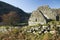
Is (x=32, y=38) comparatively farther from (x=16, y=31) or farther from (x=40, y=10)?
(x=40, y=10)

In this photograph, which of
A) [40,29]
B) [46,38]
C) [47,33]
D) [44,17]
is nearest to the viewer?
[46,38]

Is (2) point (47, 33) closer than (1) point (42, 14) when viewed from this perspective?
Yes

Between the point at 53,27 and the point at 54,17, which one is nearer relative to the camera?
the point at 53,27

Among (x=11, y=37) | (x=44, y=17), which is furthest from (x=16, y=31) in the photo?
(x=44, y=17)

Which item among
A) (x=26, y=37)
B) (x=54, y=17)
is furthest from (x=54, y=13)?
(x=26, y=37)

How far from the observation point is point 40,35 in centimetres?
2161

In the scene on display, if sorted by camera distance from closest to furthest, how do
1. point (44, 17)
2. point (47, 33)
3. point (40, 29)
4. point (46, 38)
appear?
point (46, 38) < point (47, 33) < point (40, 29) < point (44, 17)

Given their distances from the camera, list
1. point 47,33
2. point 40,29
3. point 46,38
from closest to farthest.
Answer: point 46,38
point 47,33
point 40,29

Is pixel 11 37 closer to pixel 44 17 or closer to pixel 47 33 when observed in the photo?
pixel 47 33

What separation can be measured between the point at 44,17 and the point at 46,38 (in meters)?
6.90

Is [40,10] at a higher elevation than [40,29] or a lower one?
higher

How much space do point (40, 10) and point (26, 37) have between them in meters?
7.26

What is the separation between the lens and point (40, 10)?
28156 millimetres

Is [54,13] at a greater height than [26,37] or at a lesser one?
greater
